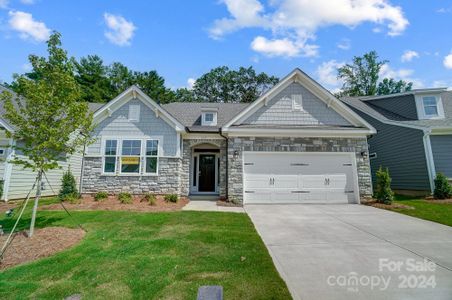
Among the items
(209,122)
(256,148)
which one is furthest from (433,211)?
(209,122)

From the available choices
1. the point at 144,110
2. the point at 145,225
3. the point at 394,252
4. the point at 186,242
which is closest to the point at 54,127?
the point at 145,225

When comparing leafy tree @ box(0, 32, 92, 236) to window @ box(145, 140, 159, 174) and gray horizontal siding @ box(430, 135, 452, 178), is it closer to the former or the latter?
window @ box(145, 140, 159, 174)

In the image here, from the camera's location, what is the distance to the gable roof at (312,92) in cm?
1120

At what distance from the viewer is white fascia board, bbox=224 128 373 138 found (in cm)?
1070

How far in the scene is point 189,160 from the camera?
12.1 metres

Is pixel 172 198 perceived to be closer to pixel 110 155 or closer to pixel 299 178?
pixel 110 155

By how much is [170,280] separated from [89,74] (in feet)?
114

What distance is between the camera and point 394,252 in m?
4.62

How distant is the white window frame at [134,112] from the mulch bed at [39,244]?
6.59 meters

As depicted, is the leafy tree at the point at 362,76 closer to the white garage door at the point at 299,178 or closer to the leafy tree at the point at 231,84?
the leafy tree at the point at 231,84

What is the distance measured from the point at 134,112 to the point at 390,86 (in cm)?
3533

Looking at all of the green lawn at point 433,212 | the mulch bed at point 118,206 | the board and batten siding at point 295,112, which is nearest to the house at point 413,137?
the green lawn at point 433,212

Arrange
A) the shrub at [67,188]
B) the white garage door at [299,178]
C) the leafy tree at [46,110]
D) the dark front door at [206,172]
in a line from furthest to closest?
the dark front door at [206,172]
the white garage door at [299,178]
the shrub at [67,188]
the leafy tree at [46,110]

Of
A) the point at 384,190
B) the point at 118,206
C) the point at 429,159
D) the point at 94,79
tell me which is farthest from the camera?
the point at 94,79
